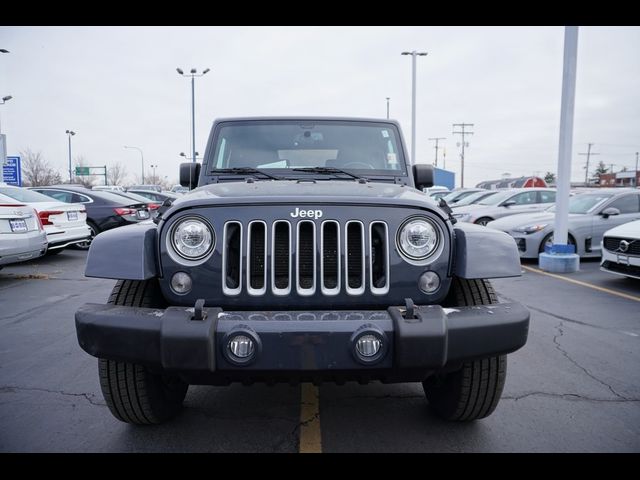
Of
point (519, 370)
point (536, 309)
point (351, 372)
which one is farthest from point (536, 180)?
point (351, 372)

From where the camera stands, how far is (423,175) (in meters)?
3.51

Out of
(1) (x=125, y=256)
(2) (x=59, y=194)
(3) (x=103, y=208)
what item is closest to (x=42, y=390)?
(1) (x=125, y=256)

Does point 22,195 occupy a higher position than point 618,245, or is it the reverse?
point 22,195

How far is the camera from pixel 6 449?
97.2 inches

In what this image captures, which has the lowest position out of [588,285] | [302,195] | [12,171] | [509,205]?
[588,285]

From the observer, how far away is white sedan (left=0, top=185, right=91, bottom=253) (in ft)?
28.1

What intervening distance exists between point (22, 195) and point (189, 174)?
682 cm

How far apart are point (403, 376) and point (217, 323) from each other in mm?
898

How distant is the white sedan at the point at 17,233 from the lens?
6738mm

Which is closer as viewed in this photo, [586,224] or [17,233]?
[17,233]

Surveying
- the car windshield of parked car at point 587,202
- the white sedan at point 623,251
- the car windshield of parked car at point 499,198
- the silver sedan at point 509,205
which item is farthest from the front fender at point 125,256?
the car windshield of parked car at point 499,198

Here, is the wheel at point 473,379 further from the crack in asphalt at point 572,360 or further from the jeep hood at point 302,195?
the crack in asphalt at point 572,360

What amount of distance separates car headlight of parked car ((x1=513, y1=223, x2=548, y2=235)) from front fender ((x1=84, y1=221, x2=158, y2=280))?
27.8ft

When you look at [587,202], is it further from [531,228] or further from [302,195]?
[302,195]
